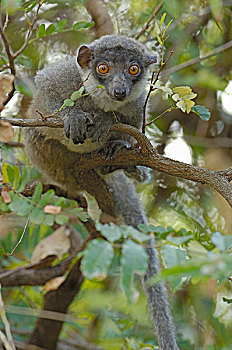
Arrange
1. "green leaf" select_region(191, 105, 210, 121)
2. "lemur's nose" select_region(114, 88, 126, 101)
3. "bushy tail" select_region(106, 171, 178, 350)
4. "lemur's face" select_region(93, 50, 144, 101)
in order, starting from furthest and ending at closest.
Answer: "bushy tail" select_region(106, 171, 178, 350), "lemur's face" select_region(93, 50, 144, 101), "lemur's nose" select_region(114, 88, 126, 101), "green leaf" select_region(191, 105, 210, 121)

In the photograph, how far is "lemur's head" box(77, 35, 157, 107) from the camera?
337 cm

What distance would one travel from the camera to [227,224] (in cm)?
520

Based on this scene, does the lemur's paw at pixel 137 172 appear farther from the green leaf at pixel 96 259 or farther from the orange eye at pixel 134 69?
the green leaf at pixel 96 259

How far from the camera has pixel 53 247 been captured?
212 cm

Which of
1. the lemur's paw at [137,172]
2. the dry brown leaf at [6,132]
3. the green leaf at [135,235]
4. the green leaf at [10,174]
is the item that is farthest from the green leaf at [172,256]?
the lemur's paw at [137,172]

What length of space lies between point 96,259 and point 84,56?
8.19 feet

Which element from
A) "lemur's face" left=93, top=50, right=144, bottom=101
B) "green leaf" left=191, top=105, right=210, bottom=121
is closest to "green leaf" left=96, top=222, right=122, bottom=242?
"green leaf" left=191, top=105, right=210, bottom=121

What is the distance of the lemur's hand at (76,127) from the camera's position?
10.4 ft

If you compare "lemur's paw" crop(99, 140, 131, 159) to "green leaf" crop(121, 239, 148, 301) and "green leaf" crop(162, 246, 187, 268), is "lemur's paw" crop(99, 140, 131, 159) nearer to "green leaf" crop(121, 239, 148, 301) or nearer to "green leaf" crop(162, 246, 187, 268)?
"green leaf" crop(162, 246, 187, 268)

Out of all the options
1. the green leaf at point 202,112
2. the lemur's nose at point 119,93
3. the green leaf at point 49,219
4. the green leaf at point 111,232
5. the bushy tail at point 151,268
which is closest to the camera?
the green leaf at point 111,232

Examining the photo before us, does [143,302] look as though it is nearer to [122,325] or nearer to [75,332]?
[122,325]

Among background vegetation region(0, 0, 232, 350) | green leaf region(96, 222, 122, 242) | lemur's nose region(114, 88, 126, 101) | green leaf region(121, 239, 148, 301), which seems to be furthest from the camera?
background vegetation region(0, 0, 232, 350)

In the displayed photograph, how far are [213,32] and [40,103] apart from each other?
3.24 meters

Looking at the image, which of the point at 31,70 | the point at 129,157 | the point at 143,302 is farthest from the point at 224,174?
the point at 31,70
